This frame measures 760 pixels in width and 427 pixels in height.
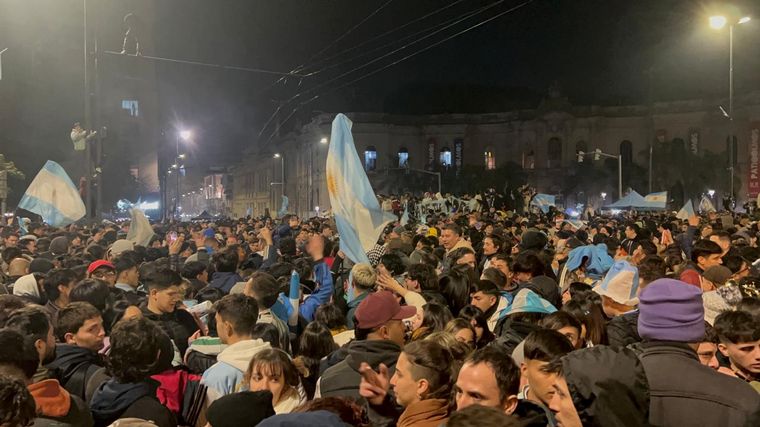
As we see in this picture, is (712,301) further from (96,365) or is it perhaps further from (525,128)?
(525,128)

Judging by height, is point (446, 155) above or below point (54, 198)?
above

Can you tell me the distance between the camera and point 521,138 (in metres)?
80.1

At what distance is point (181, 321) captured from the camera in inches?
231

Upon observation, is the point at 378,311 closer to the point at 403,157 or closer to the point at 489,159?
the point at 403,157

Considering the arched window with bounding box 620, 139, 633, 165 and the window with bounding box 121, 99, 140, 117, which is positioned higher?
the window with bounding box 121, 99, 140, 117

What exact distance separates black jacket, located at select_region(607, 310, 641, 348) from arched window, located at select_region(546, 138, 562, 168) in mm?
74841

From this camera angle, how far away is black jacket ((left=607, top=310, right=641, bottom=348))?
16.9 ft

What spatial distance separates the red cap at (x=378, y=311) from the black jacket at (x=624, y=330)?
163 centimetres

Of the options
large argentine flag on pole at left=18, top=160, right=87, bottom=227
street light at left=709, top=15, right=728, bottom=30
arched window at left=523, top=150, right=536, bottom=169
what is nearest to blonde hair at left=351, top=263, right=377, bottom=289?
large argentine flag on pole at left=18, top=160, right=87, bottom=227

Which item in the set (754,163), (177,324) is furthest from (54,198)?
(754,163)

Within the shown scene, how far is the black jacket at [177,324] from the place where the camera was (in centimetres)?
564

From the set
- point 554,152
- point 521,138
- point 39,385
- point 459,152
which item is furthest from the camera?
point 459,152

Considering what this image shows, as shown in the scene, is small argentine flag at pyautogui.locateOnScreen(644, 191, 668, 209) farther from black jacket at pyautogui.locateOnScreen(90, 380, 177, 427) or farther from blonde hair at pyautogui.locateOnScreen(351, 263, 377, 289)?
black jacket at pyautogui.locateOnScreen(90, 380, 177, 427)

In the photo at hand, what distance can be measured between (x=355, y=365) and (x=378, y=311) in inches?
19.7
